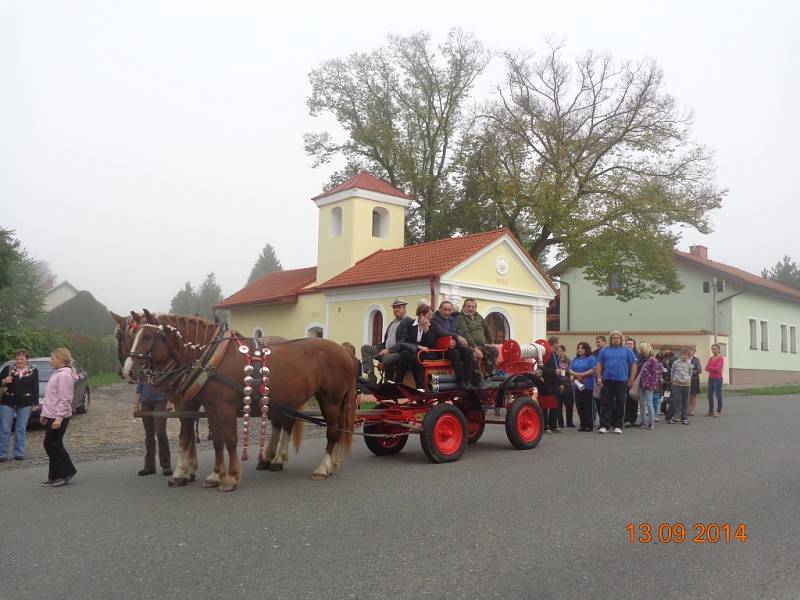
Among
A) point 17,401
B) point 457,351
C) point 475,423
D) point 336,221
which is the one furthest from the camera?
point 336,221

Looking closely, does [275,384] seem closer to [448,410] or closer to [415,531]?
[448,410]

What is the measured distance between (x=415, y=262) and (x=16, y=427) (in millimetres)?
14668

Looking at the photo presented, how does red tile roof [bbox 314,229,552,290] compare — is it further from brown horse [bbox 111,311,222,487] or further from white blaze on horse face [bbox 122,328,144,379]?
white blaze on horse face [bbox 122,328,144,379]

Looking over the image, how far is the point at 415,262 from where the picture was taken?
2330cm

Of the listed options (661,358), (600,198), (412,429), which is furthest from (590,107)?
(412,429)

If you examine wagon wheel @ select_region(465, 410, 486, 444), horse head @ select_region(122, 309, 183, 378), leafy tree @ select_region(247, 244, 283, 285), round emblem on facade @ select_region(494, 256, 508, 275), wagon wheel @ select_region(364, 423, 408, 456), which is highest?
leafy tree @ select_region(247, 244, 283, 285)

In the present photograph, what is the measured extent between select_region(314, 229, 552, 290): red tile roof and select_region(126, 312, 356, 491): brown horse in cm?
1287

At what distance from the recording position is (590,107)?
1155 inches

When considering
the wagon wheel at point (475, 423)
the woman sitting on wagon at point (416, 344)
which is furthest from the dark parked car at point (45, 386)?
the wagon wheel at point (475, 423)

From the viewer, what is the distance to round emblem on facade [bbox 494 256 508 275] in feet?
75.8

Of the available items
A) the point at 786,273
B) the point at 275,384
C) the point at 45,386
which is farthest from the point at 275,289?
the point at 786,273

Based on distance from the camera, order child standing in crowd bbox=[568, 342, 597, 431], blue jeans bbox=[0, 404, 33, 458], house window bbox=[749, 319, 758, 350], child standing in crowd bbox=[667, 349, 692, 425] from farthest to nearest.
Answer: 1. house window bbox=[749, 319, 758, 350]
2. child standing in crowd bbox=[667, 349, 692, 425]
3. child standing in crowd bbox=[568, 342, 597, 431]
4. blue jeans bbox=[0, 404, 33, 458]

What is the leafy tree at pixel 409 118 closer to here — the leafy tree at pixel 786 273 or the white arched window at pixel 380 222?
the white arched window at pixel 380 222

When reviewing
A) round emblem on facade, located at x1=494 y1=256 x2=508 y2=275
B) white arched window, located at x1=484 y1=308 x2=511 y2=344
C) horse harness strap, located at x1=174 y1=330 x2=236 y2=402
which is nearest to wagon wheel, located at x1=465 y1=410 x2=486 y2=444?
horse harness strap, located at x1=174 y1=330 x2=236 y2=402
